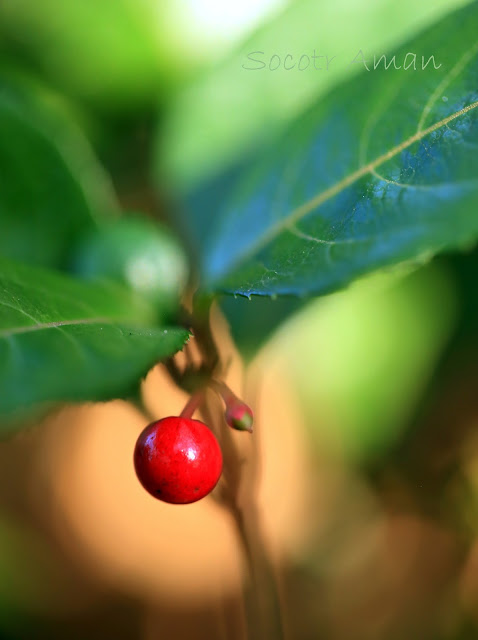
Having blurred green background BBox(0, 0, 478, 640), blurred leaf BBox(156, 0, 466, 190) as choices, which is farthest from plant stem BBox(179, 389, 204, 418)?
blurred leaf BBox(156, 0, 466, 190)

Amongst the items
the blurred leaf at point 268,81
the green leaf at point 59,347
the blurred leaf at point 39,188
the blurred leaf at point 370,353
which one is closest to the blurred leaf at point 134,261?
the blurred leaf at point 39,188

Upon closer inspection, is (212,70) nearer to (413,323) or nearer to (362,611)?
(413,323)

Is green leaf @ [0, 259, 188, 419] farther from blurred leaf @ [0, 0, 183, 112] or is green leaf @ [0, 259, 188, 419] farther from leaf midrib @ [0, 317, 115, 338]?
blurred leaf @ [0, 0, 183, 112]

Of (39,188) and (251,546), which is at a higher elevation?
(39,188)

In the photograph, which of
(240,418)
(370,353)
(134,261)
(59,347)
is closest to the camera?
(59,347)

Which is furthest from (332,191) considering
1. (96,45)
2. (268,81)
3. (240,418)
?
(96,45)

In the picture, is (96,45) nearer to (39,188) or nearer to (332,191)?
(39,188)

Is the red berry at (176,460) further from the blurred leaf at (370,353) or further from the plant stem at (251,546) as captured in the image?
the blurred leaf at (370,353)
